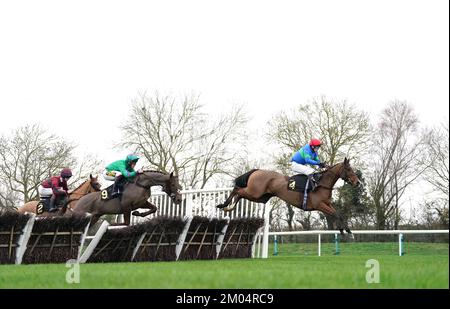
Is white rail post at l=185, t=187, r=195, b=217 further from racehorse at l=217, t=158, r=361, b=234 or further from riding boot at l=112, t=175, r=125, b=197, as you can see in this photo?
riding boot at l=112, t=175, r=125, b=197

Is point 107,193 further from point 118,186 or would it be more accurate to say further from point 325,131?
point 325,131

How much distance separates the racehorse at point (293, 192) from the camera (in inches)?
575

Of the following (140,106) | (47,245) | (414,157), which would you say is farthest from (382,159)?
(47,245)

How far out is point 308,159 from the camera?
1466 centimetres

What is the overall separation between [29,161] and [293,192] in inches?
735

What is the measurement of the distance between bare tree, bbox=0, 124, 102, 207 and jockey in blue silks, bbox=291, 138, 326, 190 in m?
17.7

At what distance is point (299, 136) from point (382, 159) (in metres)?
4.16

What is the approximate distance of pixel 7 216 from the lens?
10016 mm

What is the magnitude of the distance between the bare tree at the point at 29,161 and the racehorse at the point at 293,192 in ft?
55.9

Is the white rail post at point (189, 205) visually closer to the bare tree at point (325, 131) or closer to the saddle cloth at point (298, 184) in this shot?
the saddle cloth at point (298, 184)

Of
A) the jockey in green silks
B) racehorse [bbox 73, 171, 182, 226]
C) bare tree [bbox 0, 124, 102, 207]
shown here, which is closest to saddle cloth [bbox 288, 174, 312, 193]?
racehorse [bbox 73, 171, 182, 226]

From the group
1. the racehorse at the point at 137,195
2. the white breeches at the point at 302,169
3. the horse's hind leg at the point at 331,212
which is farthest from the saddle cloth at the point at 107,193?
the horse's hind leg at the point at 331,212
